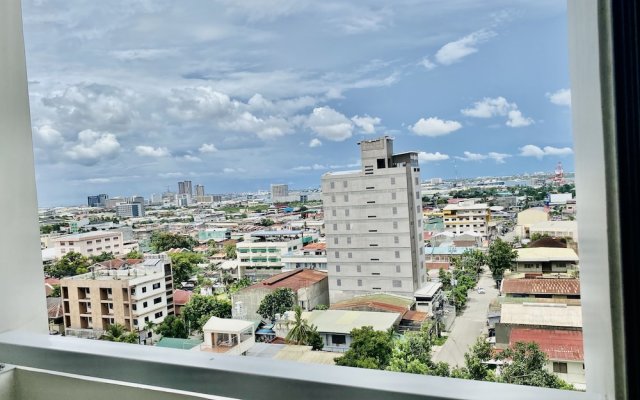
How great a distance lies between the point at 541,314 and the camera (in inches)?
39.6

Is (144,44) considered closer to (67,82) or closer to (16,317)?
(67,82)

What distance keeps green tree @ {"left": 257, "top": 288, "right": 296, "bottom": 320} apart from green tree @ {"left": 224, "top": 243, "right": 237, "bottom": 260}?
177mm

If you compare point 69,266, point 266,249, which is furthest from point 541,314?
point 69,266

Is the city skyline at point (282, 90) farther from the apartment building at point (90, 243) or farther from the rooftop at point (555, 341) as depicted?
the rooftop at point (555, 341)

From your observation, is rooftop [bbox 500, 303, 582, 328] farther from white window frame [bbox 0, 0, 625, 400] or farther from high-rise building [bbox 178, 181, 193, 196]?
high-rise building [bbox 178, 181, 193, 196]

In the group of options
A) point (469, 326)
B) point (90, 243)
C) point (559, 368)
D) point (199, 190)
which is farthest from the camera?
point (90, 243)

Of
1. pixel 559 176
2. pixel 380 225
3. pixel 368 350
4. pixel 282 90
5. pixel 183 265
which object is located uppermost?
pixel 282 90

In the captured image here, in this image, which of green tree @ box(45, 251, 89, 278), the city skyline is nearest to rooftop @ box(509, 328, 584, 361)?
the city skyline

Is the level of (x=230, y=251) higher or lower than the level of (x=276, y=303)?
higher

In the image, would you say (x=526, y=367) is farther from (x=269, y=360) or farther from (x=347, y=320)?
(x=269, y=360)

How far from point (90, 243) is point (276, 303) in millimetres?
746

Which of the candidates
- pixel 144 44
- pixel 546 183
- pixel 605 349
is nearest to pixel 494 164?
pixel 546 183

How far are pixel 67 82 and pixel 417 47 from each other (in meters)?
1.21

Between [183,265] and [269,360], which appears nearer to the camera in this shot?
[269,360]
